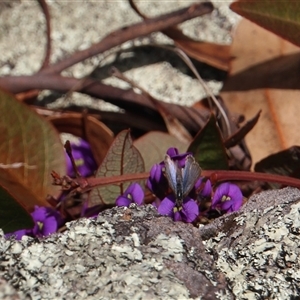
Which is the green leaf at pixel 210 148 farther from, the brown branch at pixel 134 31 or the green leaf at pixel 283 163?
the brown branch at pixel 134 31

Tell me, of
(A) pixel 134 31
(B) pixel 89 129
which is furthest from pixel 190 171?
(A) pixel 134 31

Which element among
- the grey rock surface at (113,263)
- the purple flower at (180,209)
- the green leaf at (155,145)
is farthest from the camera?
the green leaf at (155,145)

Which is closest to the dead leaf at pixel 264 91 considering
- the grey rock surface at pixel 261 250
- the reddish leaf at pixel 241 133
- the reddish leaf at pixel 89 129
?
the reddish leaf at pixel 241 133

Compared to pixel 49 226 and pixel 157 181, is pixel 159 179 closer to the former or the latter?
pixel 157 181

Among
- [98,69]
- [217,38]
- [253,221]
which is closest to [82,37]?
[98,69]

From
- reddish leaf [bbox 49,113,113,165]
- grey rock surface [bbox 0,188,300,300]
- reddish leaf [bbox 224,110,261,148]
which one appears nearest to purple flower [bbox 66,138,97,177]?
reddish leaf [bbox 49,113,113,165]

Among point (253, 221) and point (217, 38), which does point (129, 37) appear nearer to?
point (217, 38)
